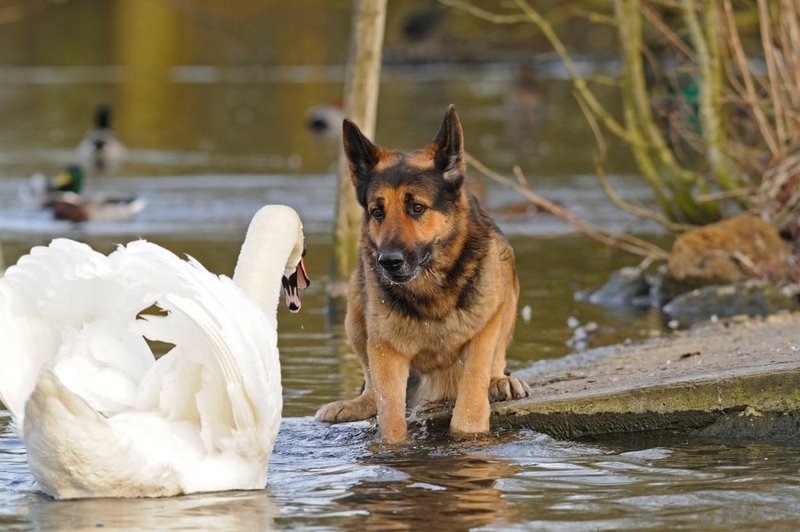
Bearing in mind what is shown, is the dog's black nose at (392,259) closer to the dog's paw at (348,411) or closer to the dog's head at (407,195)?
the dog's head at (407,195)

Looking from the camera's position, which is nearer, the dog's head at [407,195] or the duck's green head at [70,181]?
the dog's head at [407,195]

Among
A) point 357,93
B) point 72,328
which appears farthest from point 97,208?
point 72,328

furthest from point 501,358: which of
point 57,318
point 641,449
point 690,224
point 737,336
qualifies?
point 690,224

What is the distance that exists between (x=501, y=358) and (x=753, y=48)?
130 ft

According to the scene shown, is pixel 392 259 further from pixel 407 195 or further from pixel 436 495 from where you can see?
pixel 436 495

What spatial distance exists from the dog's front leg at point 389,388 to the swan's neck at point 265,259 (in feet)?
2.25

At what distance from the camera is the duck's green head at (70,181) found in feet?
68.3

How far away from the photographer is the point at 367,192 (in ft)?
27.6

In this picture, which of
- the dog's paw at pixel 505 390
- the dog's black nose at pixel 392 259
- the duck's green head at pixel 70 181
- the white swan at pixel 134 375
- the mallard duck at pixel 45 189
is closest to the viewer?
the white swan at pixel 134 375

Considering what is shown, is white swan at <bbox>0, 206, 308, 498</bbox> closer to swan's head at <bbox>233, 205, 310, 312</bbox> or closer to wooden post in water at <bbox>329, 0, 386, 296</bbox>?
swan's head at <bbox>233, 205, 310, 312</bbox>

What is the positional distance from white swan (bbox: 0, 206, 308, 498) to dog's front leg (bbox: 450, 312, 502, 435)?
3.91 ft

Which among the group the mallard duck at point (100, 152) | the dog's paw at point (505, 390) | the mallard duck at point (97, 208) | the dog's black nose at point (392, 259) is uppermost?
the mallard duck at point (100, 152)

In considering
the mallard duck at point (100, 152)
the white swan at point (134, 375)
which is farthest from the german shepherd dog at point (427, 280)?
the mallard duck at point (100, 152)

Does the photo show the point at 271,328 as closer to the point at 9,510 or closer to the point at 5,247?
the point at 9,510
